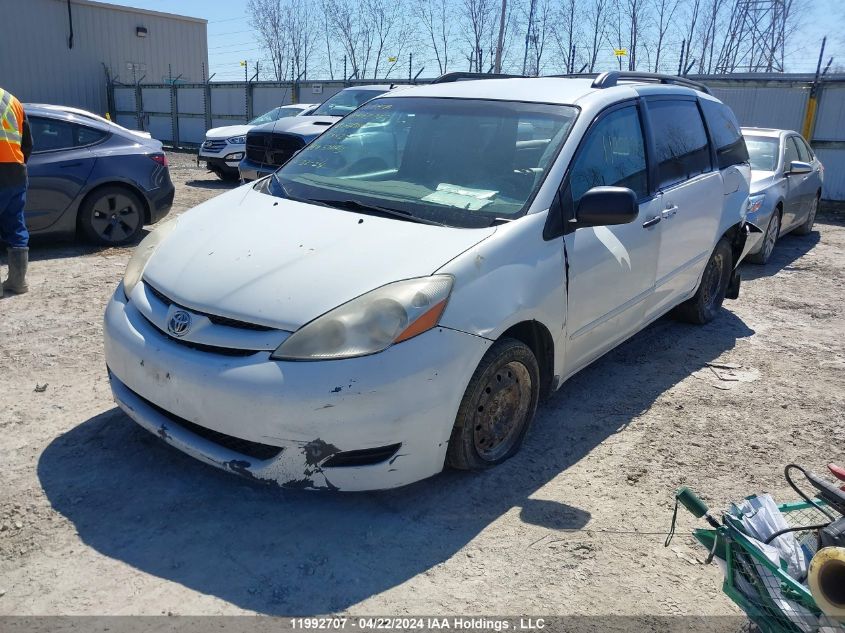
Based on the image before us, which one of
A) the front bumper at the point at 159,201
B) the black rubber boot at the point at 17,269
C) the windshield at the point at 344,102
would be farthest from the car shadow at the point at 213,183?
the black rubber boot at the point at 17,269

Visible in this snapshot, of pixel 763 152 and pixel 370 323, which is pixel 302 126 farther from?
pixel 370 323

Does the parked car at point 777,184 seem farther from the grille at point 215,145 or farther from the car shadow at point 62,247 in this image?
the grille at point 215,145

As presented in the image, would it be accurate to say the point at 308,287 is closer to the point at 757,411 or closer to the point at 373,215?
the point at 373,215

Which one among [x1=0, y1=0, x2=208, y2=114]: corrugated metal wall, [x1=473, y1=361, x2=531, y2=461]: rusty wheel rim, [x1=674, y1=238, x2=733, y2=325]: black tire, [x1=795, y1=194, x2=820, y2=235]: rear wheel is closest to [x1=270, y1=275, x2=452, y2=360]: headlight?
[x1=473, y1=361, x2=531, y2=461]: rusty wheel rim

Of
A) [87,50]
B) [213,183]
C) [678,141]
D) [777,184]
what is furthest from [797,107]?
[87,50]

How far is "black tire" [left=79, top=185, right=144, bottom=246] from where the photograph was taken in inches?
305

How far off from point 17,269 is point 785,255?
8689mm

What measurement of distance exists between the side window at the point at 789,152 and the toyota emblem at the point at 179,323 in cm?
807

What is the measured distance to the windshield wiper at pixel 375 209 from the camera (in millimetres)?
3492

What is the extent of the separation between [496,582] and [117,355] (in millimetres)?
1919

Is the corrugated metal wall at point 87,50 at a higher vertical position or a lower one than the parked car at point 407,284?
higher

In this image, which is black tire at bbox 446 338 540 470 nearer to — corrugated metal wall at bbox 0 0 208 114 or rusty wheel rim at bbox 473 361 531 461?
rusty wheel rim at bbox 473 361 531 461

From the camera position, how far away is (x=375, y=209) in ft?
12.0

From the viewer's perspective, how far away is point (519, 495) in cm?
334
